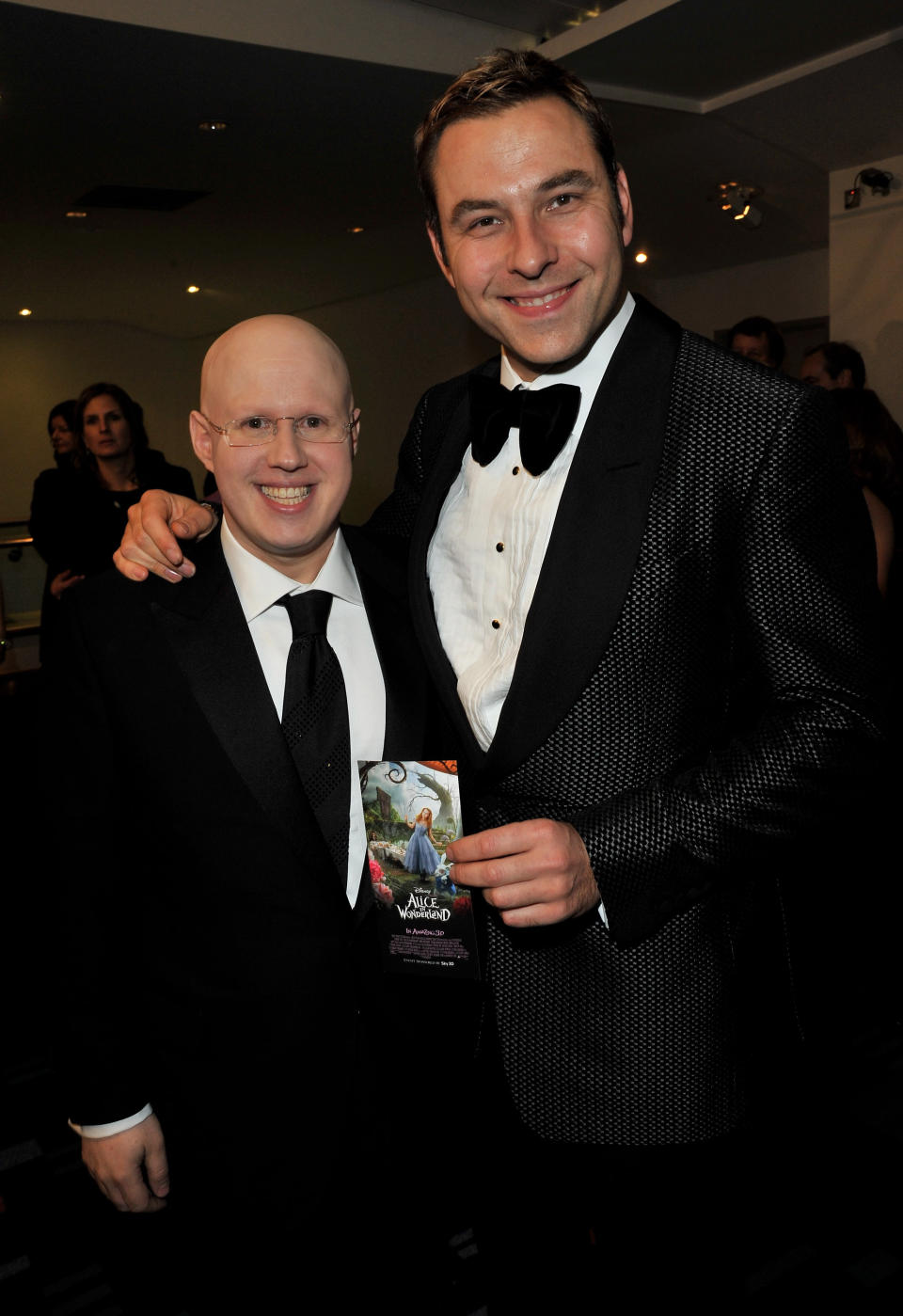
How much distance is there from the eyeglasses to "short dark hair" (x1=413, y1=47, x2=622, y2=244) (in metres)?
0.40

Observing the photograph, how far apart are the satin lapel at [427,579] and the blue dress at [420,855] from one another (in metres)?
0.19

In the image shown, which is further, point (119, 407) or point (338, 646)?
point (119, 407)

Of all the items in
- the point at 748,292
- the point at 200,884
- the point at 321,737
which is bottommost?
the point at 200,884

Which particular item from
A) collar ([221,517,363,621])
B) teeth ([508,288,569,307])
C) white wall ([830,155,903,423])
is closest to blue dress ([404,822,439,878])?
collar ([221,517,363,621])

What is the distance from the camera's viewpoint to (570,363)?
4.98ft

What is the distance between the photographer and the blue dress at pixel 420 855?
1.33 meters

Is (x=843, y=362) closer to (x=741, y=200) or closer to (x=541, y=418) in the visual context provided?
(x=741, y=200)

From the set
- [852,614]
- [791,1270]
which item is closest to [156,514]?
[852,614]

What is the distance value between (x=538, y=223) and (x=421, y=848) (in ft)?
2.75

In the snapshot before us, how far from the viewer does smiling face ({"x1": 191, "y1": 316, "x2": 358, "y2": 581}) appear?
154 centimetres

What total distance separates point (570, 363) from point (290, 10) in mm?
4559

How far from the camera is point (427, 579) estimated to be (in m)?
1.64

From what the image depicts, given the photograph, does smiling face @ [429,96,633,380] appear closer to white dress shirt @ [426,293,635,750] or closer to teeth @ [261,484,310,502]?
white dress shirt @ [426,293,635,750]

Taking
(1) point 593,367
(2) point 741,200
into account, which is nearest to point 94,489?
(1) point 593,367
